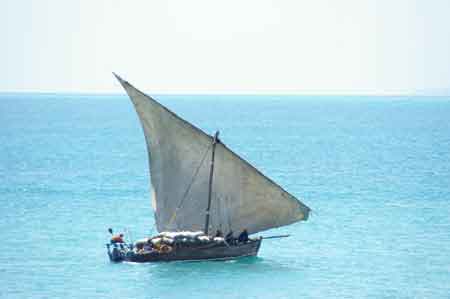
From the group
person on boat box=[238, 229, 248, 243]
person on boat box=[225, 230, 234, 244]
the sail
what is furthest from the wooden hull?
the sail

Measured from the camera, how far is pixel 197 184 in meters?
64.8

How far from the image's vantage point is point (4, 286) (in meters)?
58.5

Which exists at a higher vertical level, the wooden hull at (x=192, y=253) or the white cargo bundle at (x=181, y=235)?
the white cargo bundle at (x=181, y=235)

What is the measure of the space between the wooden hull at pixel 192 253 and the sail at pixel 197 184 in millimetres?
1511

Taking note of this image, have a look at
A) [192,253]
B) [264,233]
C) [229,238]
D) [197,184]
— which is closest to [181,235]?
[192,253]

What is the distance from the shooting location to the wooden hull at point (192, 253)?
62.8m

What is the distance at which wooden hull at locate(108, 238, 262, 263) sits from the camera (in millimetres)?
62750

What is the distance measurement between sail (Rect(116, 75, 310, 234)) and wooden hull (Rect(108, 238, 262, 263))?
4.96 ft

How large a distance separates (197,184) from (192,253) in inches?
152

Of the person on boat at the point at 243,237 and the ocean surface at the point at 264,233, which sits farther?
the person on boat at the point at 243,237

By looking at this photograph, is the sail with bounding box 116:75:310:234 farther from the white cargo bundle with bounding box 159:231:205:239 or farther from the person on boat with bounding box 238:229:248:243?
the white cargo bundle with bounding box 159:231:205:239

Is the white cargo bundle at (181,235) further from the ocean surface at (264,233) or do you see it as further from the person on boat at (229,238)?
the person on boat at (229,238)

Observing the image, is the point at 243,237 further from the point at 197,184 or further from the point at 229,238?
the point at 197,184

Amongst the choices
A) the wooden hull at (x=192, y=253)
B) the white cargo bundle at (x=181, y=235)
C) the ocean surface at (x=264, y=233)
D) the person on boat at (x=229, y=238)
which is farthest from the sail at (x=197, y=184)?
the ocean surface at (x=264, y=233)
